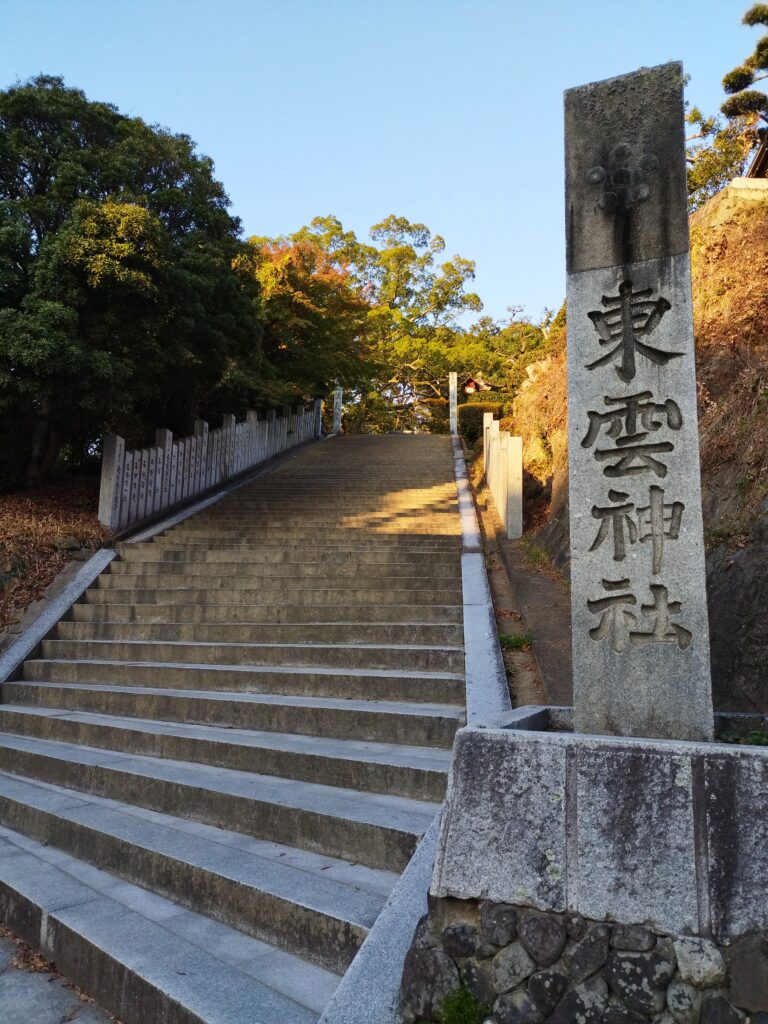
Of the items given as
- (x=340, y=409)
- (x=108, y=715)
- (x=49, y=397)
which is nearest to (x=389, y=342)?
(x=340, y=409)

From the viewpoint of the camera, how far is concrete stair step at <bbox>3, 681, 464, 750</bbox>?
176 inches

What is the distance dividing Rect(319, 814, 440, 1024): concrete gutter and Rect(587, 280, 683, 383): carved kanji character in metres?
2.07

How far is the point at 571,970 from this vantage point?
2.04m

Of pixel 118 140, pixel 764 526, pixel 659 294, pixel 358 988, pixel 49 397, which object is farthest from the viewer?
pixel 118 140

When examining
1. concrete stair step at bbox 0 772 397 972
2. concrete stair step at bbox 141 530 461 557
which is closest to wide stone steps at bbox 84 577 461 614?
concrete stair step at bbox 141 530 461 557

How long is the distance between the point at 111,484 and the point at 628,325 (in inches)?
317

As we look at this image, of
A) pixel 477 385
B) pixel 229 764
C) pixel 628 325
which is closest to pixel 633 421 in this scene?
pixel 628 325

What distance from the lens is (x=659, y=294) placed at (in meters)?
2.87

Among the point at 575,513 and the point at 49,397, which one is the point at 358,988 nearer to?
the point at 575,513

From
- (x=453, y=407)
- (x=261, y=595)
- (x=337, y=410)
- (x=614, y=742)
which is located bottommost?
(x=614, y=742)

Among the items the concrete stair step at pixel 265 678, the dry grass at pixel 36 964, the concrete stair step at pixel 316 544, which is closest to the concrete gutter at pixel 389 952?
the concrete stair step at pixel 265 678

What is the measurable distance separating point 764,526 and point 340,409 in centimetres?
2458

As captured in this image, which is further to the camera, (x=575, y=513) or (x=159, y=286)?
(x=159, y=286)

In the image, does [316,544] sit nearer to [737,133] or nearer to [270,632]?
[270,632]
